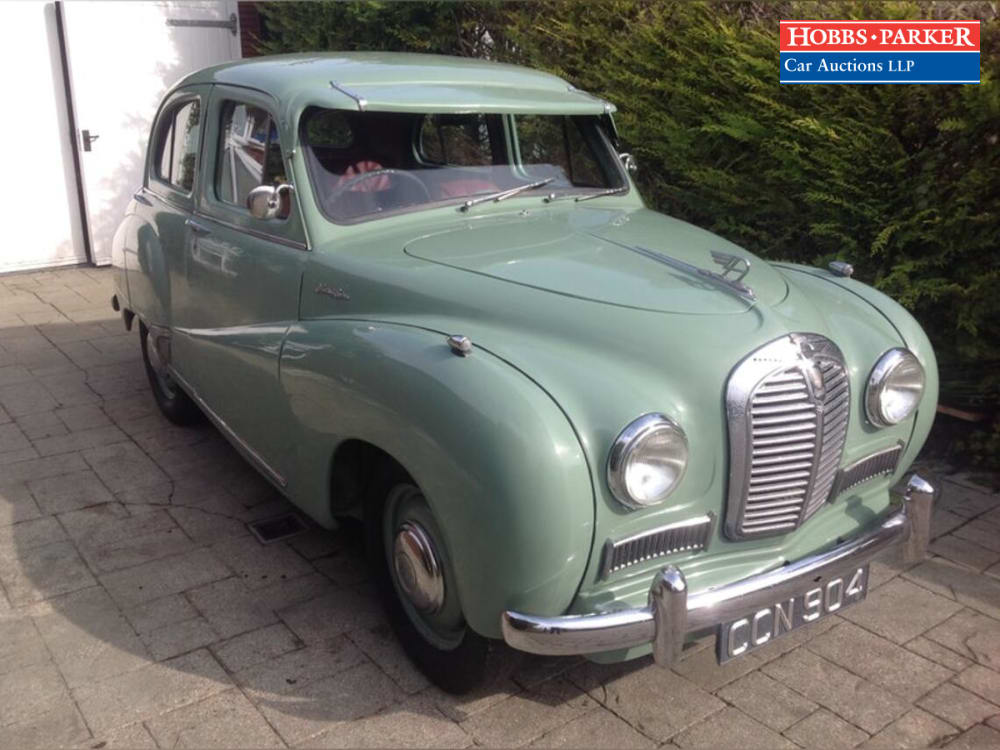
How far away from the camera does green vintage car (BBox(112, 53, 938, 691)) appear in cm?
249

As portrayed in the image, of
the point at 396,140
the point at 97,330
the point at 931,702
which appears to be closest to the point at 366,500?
the point at 396,140

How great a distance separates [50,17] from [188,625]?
7350 mm

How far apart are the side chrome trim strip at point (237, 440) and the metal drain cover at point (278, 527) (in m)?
0.37

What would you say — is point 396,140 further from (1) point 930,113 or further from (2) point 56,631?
(1) point 930,113

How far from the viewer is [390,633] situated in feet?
11.0

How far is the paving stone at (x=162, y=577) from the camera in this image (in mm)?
3588

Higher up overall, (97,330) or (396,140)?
(396,140)

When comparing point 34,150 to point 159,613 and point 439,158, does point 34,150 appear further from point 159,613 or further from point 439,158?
point 159,613

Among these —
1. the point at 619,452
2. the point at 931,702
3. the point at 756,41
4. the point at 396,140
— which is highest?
the point at 756,41

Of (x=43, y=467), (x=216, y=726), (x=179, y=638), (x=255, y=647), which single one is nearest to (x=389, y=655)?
(x=255, y=647)

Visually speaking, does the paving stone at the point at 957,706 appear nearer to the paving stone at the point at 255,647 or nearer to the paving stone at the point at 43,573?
the paving stone at the point at 255,647

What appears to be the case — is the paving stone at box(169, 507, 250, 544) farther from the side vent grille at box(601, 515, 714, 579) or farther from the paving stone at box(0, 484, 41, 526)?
the side vent grille at box(601, 515, 714, 579)

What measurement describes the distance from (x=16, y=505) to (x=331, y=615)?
1820 millimetres

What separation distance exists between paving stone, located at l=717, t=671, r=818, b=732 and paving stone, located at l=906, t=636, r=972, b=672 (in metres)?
0.56
